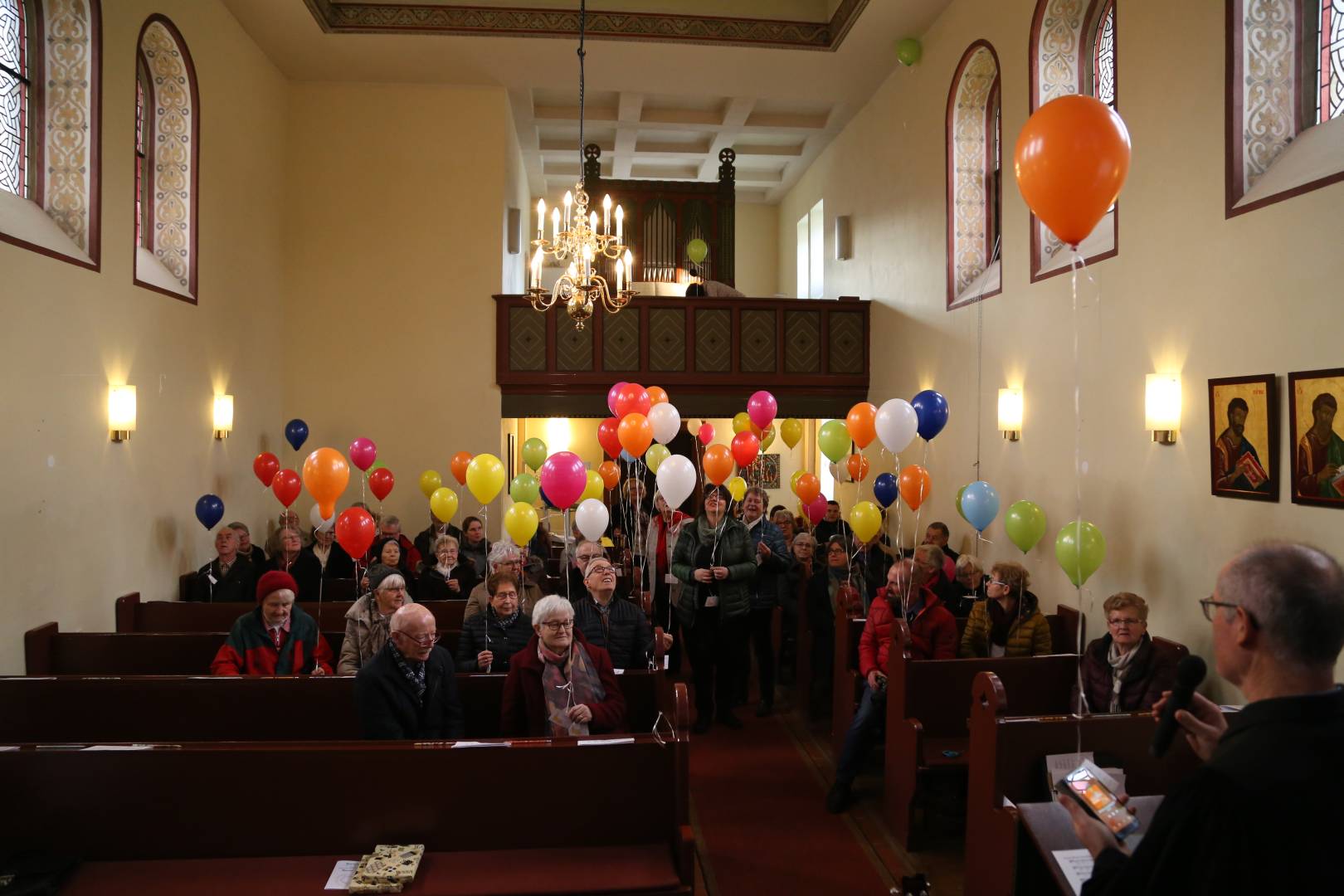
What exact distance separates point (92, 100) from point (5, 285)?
1.74 metres

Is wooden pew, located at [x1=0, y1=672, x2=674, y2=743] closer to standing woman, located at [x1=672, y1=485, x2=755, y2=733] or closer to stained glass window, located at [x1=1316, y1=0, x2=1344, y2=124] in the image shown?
standing woman, located at [x1=672, y1=485, x2=755, y2=733]

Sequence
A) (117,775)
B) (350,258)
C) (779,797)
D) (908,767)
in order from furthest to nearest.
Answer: (350,258) < (779,797) < (908,767) < (117,775)

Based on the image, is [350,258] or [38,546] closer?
[38,546]

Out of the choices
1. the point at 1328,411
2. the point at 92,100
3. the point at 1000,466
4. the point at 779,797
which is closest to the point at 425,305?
the point at 92,100

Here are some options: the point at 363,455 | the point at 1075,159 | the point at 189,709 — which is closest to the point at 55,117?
the point at 363,455

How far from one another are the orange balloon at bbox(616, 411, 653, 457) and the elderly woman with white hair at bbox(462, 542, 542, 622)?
52.4 inches

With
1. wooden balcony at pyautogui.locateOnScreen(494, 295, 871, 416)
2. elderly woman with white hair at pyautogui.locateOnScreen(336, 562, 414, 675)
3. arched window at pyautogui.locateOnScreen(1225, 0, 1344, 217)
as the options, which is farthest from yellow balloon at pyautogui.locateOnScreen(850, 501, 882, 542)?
wooden balcony at pyautogui.locateOnScreen(494, 295, 871, 416)

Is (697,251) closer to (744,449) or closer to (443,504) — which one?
(744,449)

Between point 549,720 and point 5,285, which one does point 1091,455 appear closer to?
point 549,720

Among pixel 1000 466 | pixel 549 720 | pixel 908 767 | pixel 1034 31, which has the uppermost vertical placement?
pixel 1034 31

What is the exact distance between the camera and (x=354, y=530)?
19.4 ft

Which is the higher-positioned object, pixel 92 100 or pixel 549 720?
pixel 92 100

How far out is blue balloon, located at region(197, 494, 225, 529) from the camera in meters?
7.57

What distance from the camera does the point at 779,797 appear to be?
210 inches
